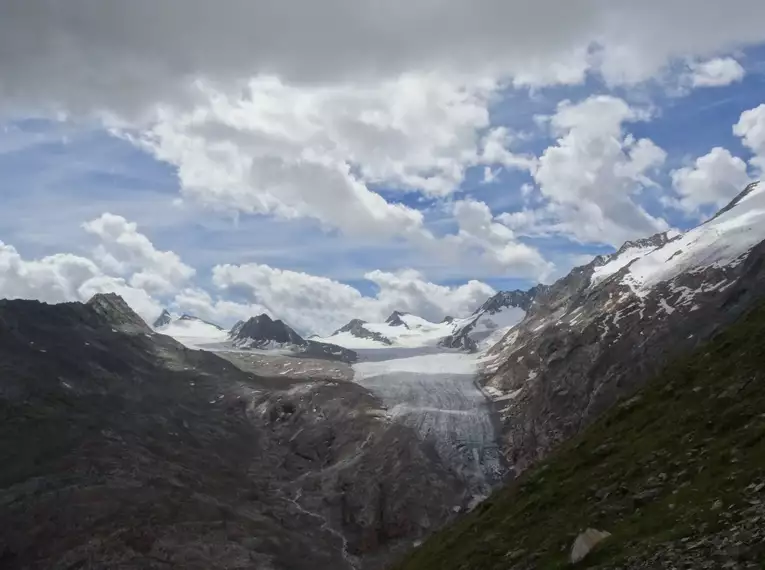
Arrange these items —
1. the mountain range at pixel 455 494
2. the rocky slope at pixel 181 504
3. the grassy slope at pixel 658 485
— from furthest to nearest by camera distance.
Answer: the rocky slope at pixel 181 504
the mountain range at pixel 455 494
the grassy slope at pixel 658 485

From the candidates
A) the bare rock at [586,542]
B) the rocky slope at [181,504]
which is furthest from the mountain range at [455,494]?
the rocky slope at [181,504]

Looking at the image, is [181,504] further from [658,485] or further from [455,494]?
[658,485]

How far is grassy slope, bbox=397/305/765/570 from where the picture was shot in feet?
87.4

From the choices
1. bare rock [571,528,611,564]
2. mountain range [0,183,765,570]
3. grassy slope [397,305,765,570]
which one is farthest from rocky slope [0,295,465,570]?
bare rock [571,528,611,564]

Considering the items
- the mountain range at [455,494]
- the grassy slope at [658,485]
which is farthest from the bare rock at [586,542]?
the grassy slope at [658,485]

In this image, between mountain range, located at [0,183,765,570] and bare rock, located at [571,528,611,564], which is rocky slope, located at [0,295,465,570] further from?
bare rock, located at [571,528,611,564]

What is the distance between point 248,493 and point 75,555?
51.1 m

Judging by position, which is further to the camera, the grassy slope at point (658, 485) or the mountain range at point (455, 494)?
the mountain range at point (455, 494)

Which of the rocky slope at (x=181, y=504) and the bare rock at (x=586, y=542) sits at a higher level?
the bare rock at (x=586, y=542)

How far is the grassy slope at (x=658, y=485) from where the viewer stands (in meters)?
26.6

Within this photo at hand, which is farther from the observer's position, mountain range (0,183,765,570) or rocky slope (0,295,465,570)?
rocky slope (0,295,465,570)

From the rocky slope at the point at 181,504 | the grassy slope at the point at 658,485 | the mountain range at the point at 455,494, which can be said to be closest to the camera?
the grassy slope at the point at 658,485

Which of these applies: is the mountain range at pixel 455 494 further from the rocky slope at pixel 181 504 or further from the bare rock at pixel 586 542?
the rocky slope at pixel 181 504

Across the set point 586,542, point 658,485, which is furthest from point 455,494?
point 586,542
